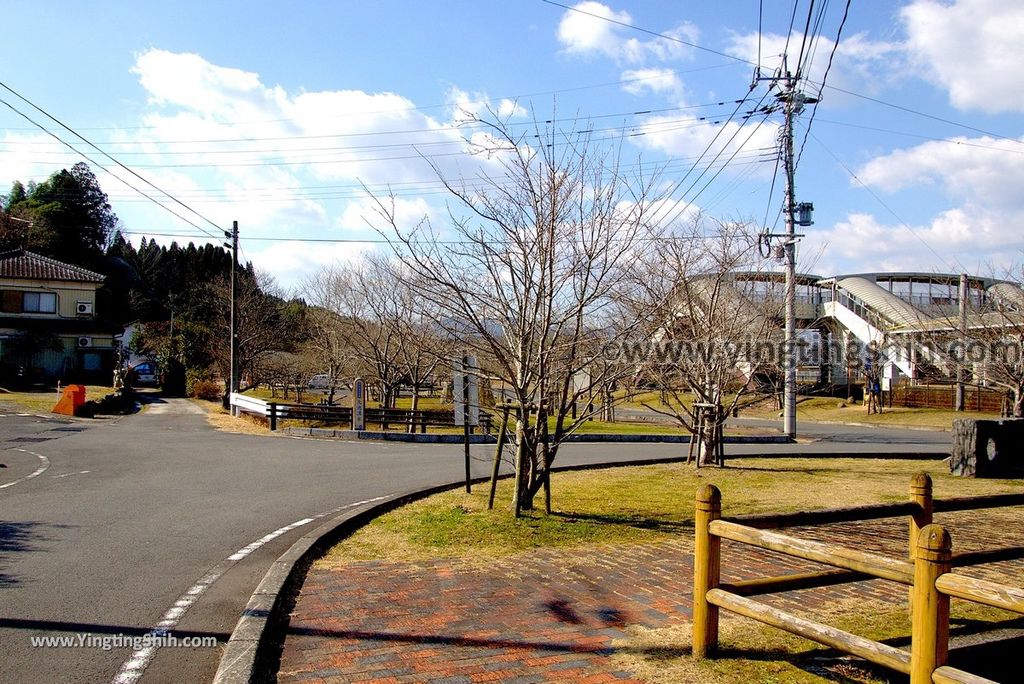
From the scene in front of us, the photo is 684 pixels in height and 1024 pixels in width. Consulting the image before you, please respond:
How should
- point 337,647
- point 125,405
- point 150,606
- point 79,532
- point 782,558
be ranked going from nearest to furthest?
1. point 337,647
2. point 150,606
3. point 782,558
4. point 79,532
5. point 125,405

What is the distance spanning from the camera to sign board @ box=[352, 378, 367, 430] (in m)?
20.6

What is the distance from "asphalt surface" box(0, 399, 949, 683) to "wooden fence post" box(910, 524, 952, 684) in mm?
3808

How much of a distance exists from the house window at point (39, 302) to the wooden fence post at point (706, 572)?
45.0m

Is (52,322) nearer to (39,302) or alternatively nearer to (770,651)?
(39,302)

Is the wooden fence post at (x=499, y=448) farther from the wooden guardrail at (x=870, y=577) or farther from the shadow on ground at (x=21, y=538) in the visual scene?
the shadow on ground at (x=21, y=538)

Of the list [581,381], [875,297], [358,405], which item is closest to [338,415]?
[358,405]

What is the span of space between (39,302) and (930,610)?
46579 millimetres

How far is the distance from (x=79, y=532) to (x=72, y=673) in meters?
4.15

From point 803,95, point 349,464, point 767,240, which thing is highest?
point 803,95

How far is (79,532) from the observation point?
7902 mm

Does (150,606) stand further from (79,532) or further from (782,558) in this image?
(782,558)

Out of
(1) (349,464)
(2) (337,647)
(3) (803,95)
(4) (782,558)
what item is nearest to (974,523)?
(4) (782,558)

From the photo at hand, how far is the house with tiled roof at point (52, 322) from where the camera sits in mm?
37531

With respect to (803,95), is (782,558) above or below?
below
